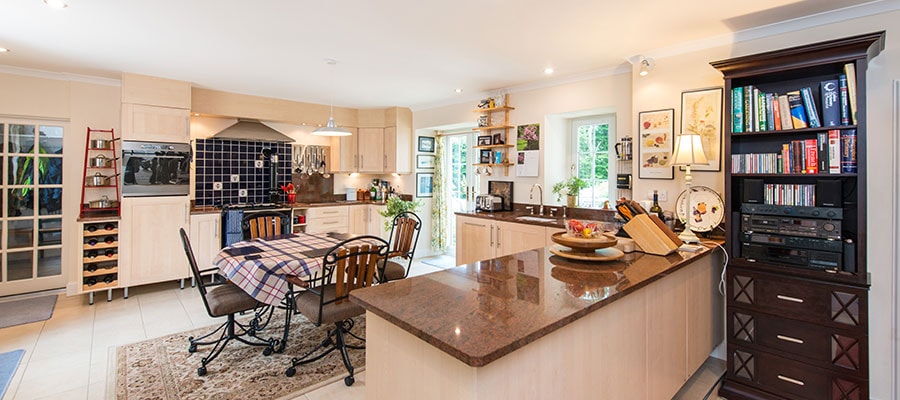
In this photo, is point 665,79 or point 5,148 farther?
point 5,148

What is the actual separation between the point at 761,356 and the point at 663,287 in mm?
1002

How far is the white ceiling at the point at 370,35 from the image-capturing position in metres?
2.50

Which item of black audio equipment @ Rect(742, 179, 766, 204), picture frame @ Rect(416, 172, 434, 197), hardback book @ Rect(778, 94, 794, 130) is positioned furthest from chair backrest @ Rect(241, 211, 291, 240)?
hardback book @ Rect(778, 94, 794, 130)

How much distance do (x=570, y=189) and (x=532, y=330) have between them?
10.9ft

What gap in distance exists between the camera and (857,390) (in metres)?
2.07

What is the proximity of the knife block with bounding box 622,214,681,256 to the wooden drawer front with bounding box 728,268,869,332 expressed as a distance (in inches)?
21.3

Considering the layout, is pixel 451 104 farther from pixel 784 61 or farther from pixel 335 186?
pixel 784 61

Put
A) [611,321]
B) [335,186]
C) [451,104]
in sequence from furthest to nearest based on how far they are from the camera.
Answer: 1. [335,186]
2. [451,104]
3. [611,321]

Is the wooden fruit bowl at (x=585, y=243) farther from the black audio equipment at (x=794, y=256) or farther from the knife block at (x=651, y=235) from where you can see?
the black audio equipment at (x=794, y=256)

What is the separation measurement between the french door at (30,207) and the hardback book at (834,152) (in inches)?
268

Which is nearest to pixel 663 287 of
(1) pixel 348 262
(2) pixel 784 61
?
(2) pixel 784 61

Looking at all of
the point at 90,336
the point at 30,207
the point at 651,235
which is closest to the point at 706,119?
the point at 651,235

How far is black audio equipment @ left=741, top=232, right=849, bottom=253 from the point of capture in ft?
7.04

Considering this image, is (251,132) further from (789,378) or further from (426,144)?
(789,378)
